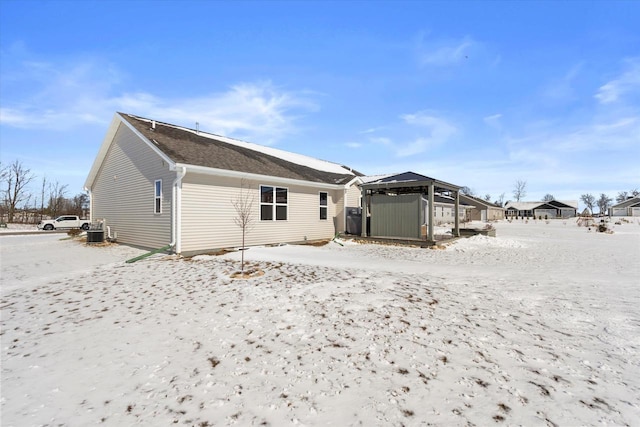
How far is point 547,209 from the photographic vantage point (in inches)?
2936

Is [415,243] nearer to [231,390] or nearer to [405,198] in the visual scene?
[405,198]

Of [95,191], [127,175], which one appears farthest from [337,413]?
[95,191]

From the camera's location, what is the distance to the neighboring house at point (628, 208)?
6197 cm

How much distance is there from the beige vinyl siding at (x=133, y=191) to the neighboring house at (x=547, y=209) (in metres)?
83.4

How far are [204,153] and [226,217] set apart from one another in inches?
110

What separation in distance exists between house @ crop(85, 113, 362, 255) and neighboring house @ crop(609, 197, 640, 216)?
77.7m

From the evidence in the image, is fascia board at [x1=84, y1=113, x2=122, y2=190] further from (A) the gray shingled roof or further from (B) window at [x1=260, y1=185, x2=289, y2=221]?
(B) window at [x1=260, y1=185, x2=289, y2=221]

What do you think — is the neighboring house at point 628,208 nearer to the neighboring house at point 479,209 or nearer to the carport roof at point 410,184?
the neighboring house at point 479,209

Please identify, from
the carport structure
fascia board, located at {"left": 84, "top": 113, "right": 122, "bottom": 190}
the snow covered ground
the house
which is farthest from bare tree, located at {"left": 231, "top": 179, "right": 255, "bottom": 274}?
fascia board, located at {"left": 84, "top": 113, "right": 122, "bottom": 190}

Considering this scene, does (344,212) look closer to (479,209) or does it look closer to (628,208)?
(479,209)

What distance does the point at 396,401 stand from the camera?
8.57 ft

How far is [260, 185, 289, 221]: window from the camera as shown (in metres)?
12.9

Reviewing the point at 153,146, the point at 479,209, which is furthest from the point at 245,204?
the point at 479,209

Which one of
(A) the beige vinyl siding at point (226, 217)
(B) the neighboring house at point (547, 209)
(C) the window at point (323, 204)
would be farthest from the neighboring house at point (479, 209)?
(A) the beige vinyl siding at point (226, 217)
